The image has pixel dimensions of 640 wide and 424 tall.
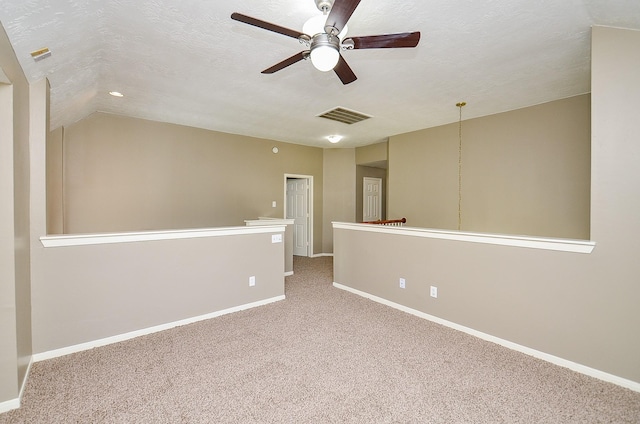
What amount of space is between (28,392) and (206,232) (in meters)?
1.80

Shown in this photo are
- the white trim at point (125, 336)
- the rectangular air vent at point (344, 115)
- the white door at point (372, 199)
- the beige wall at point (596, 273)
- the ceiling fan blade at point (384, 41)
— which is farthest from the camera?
the white door at point (372, 199)

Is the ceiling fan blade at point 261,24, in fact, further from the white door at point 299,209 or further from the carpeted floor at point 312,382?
the white door at point 299,209

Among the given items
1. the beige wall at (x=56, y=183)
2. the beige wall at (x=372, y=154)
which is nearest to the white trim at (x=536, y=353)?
the beige wall at (x=372, y=154)

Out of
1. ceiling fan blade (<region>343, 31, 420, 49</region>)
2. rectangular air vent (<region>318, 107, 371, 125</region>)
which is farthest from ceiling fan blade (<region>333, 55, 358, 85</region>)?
rectangular air vent (<region>318, 107, 371, 125</region>)

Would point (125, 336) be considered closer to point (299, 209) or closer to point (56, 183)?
point (56, 183)

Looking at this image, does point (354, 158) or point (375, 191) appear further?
point (375, 191)

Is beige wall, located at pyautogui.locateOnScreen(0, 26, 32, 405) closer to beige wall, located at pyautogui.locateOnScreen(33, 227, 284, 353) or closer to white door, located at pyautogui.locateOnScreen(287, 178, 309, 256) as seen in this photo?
beige wall, located at pyautogui.locateOnScreen(33, 227, 284, 353)

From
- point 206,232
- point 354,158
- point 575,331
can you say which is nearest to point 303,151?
point 354,158

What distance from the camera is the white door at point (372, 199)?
7336 millimetres

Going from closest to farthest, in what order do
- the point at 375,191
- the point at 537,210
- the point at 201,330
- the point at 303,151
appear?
the point at 201,330 < the point at 537,210 < the point at 303,151 < the point at 375,191

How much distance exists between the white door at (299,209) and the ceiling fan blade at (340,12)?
5.29 m

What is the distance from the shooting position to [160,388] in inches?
80.4

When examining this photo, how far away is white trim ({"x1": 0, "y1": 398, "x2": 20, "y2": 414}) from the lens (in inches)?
71.4

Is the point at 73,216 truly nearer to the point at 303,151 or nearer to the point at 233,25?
the point at 233,25
